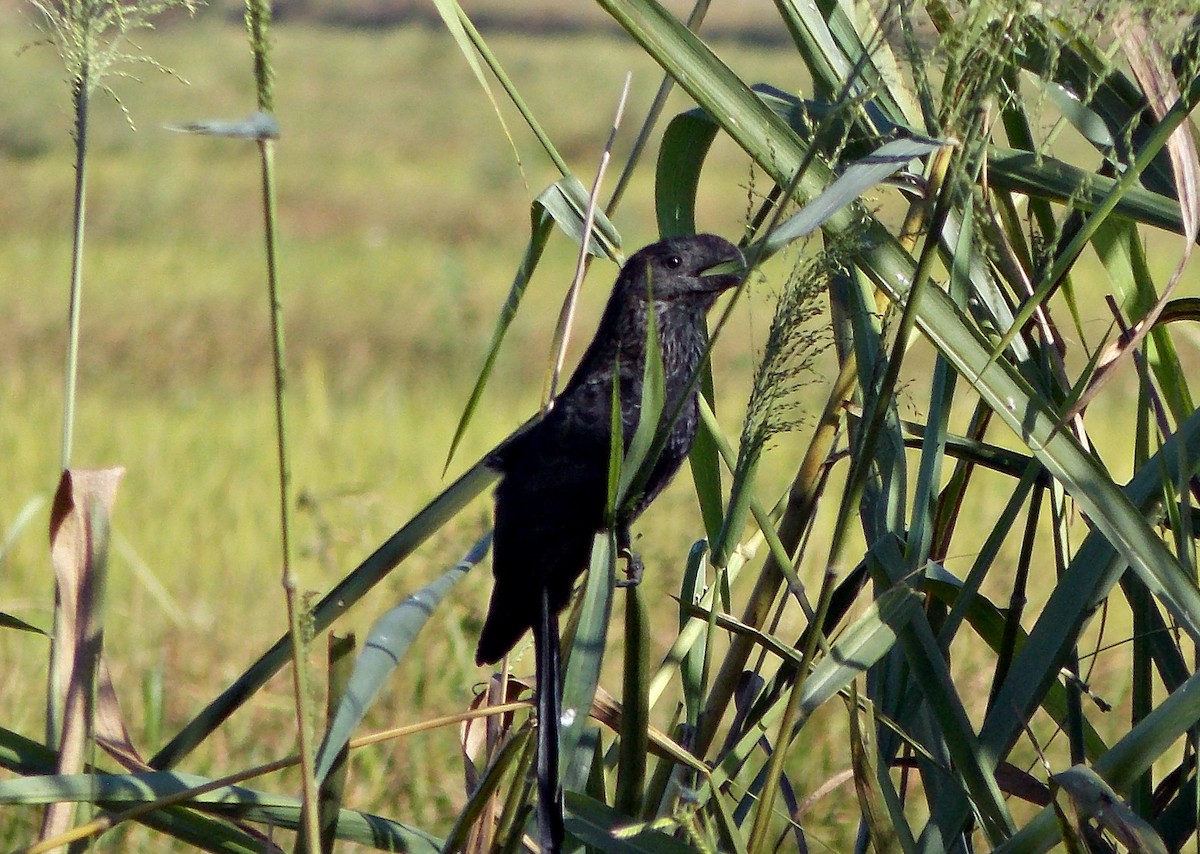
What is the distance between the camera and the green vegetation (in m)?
1.16

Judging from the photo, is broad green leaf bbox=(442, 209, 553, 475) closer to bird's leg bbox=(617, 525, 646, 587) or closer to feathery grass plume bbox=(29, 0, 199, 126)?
bird's leg bbox=(617, 525, 646, 587)

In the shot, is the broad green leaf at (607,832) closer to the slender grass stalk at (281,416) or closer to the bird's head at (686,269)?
the slender grass stalk at (281,416)

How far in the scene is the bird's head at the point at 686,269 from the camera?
159 centimetres

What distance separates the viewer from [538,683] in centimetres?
126

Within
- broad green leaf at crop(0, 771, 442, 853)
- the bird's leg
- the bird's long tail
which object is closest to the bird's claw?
the bird's leg

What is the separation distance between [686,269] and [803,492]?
0.36 meters

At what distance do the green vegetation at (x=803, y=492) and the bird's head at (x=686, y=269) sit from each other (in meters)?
0.05

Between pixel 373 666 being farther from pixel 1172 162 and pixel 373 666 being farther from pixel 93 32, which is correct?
pixel 1172 162

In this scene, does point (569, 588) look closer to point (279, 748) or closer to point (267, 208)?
point (267, 208)

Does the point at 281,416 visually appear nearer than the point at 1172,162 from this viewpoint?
Yes

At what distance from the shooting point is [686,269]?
1648 millimetres

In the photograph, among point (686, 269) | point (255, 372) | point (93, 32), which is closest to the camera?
point (93, 32)

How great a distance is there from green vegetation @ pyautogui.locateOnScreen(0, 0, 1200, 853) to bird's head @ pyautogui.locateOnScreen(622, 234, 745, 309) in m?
0.05

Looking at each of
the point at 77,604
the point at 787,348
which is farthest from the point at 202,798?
the point at 787,348
